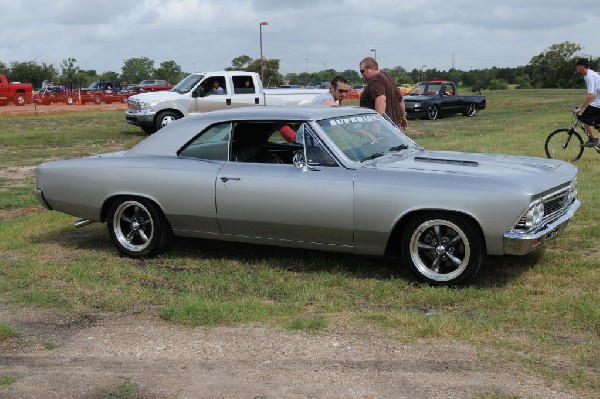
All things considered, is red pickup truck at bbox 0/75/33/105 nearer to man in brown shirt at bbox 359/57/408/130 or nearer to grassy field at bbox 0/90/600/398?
grassy field at bbox 0/90/600/398

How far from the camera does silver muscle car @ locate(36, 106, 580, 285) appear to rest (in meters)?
5.49

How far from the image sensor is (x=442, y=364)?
13.6 feet

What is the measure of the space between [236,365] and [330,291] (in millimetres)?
1550

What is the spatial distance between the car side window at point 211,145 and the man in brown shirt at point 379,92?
2.48m

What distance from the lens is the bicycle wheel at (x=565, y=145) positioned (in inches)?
490

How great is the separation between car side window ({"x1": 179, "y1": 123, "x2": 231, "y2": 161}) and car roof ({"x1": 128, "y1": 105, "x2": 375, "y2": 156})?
53mm

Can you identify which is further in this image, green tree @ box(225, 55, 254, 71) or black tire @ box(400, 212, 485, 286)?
green tree @ box(225, 55, 254, 71)

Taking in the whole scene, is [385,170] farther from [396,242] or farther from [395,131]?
[395,131]

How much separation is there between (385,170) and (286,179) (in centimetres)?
81

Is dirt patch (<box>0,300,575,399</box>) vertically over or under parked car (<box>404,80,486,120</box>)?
under

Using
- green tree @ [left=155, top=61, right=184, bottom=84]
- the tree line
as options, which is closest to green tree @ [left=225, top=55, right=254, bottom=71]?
the tree line

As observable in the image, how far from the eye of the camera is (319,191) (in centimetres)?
590

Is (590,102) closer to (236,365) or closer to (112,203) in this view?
(112,203)

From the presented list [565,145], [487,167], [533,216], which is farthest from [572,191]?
[565,145]
